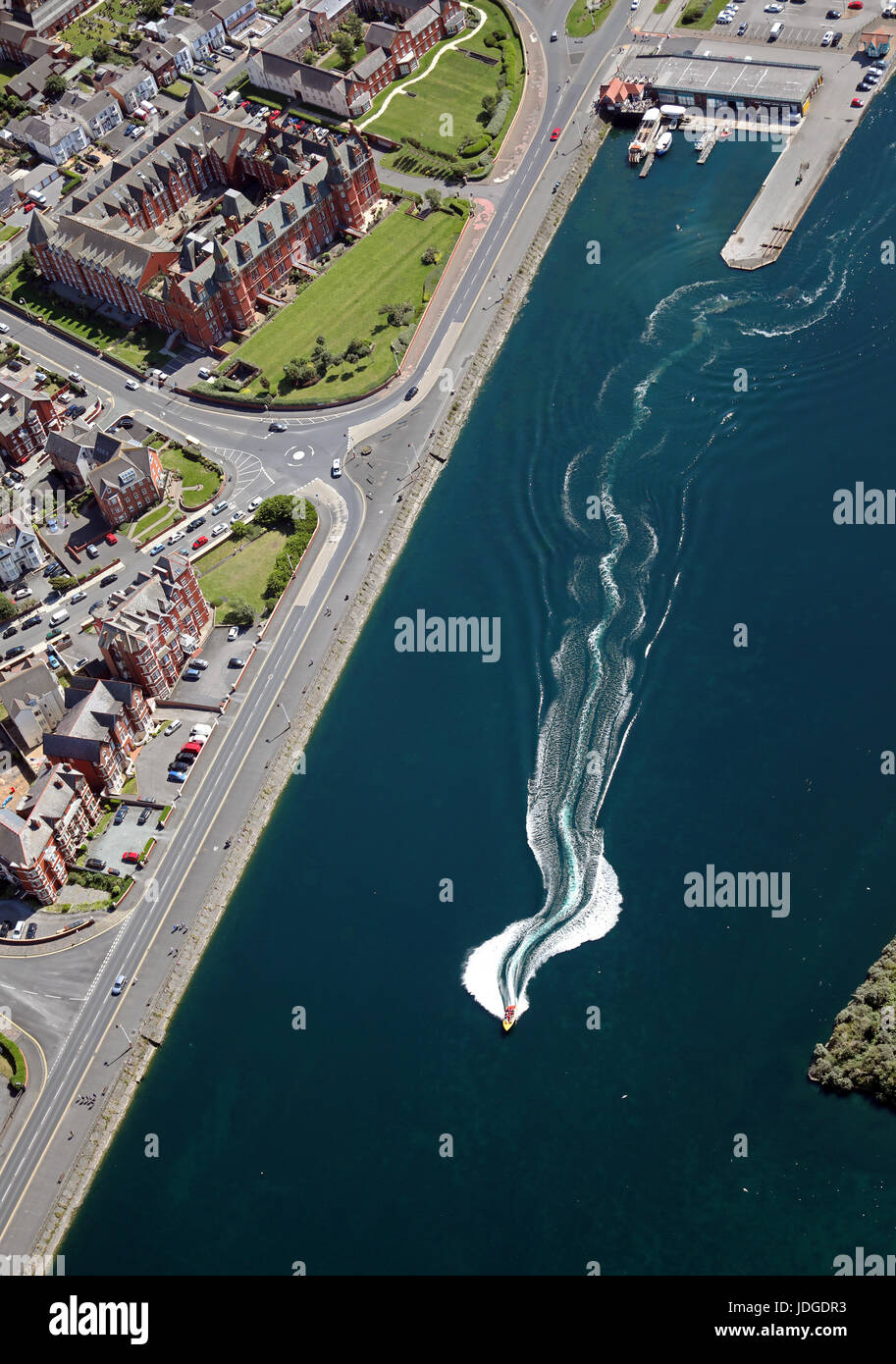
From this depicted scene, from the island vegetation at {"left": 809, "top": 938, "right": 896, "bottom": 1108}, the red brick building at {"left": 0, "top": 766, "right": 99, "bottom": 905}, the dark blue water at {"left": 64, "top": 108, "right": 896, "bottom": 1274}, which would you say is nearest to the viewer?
the dark blue water at {"left": 64, "top": 108, "right": 896, "bottom": 1274}

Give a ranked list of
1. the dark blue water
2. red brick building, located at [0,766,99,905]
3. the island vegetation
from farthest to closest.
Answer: red brick building, located at [0,766,99,905] < the island vegetation < the dark blue water

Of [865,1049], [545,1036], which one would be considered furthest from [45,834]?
[865,1049]

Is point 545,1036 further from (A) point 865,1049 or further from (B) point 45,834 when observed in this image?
(B) point 45,834

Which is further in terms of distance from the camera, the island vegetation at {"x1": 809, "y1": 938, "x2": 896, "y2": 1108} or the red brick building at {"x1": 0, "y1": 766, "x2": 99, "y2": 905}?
the red brick building at {"x1": 0, "y1": 766, "x2": 99, "y2": 905}

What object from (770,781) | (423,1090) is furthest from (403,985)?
(770,781)

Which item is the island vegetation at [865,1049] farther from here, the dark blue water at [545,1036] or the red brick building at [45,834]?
the red brick building at [45,834]

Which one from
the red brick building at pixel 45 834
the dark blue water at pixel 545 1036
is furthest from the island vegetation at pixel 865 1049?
the red brick building at pixel 45 834

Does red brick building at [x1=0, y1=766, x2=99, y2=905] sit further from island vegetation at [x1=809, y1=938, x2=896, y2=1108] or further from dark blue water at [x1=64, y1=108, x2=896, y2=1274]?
island vegetation at [x1=809, y1=938, x2=896, y2=1108]

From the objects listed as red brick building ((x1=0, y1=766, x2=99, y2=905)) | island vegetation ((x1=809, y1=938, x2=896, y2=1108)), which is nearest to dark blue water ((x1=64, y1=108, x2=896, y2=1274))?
island vegetation ((x1=809, y1=938, x2=896, y2=1108))
